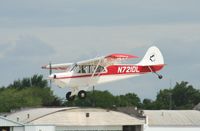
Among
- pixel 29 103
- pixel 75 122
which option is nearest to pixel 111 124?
pixel 75 122

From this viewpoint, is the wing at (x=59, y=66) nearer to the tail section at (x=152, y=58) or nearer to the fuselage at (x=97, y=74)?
the fuselage at (x=97, y=74)

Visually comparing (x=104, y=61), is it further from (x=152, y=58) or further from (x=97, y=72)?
(x=152, y=58)

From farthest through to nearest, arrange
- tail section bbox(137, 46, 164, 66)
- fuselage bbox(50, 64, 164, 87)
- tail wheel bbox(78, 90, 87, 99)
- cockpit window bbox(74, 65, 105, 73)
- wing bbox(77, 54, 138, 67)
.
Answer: tail section bbox(137, 46, 164, 66)
wing bbox(77, 54, 138, 67)
cockpit window bbox(74, 65, 105, 73)
fuselage bbox(50, 64, 164, 87)
tail wheel bbox(78, 90, 87, 99)

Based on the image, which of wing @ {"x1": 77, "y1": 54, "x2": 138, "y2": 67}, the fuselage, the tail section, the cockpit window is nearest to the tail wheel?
the fuselage

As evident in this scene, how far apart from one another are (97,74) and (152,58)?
7784mm

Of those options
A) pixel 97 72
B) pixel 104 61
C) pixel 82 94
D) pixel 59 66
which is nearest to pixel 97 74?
pixel 97 72

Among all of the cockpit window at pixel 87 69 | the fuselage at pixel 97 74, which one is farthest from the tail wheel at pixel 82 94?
the cockpit window at pixel 87 69

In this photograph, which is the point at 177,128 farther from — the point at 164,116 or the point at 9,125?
the point at 9,125

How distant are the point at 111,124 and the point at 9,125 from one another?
56.4 feet

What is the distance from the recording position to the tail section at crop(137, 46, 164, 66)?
93562 mm

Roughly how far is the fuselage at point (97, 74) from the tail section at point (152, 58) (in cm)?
98

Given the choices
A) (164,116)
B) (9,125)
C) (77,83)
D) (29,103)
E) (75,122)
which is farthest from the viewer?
(29,103)

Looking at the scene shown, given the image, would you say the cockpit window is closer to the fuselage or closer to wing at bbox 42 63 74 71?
the fuselage

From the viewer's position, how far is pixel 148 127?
458 feet
